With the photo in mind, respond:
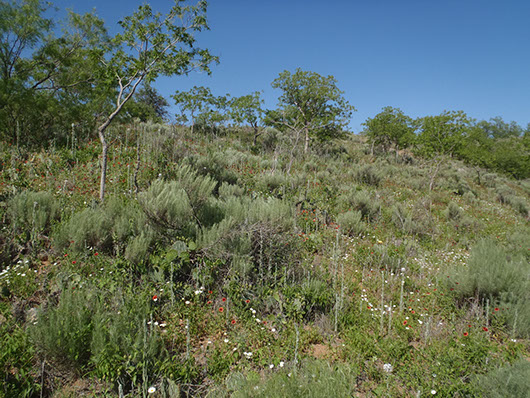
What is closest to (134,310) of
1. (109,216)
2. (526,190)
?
(109,216)

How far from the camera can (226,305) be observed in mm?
3367

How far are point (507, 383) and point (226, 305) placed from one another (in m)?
2.69

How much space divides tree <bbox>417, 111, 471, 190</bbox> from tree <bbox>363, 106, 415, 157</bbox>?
9068 millimetres

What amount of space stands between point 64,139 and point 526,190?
31.3 metres

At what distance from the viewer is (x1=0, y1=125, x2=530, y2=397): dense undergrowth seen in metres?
2.23

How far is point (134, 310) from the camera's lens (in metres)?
2.71

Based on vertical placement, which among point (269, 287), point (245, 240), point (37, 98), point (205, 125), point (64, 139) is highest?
point (205, 125)

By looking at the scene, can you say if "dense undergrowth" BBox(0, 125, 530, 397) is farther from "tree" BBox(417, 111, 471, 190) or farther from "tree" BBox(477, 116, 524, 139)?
"tree" BBox(477, 116, 524, 139)

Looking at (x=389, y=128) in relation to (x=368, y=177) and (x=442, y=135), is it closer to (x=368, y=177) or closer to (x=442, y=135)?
(x=442, y=135)

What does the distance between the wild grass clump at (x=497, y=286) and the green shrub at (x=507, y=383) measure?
1380mm

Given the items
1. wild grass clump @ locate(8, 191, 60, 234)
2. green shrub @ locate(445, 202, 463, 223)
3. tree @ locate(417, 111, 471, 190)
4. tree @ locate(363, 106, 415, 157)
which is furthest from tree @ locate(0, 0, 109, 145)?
tree @ locate(363, 106, 415, 157)

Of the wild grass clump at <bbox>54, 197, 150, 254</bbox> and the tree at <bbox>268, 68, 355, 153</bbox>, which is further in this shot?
the tree at <bbox>268, 68, 355, 153</bbox>

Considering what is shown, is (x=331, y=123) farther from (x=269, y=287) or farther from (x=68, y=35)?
(x=269, y=287)

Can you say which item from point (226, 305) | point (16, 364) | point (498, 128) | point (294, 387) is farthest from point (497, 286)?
point (498, 128)
